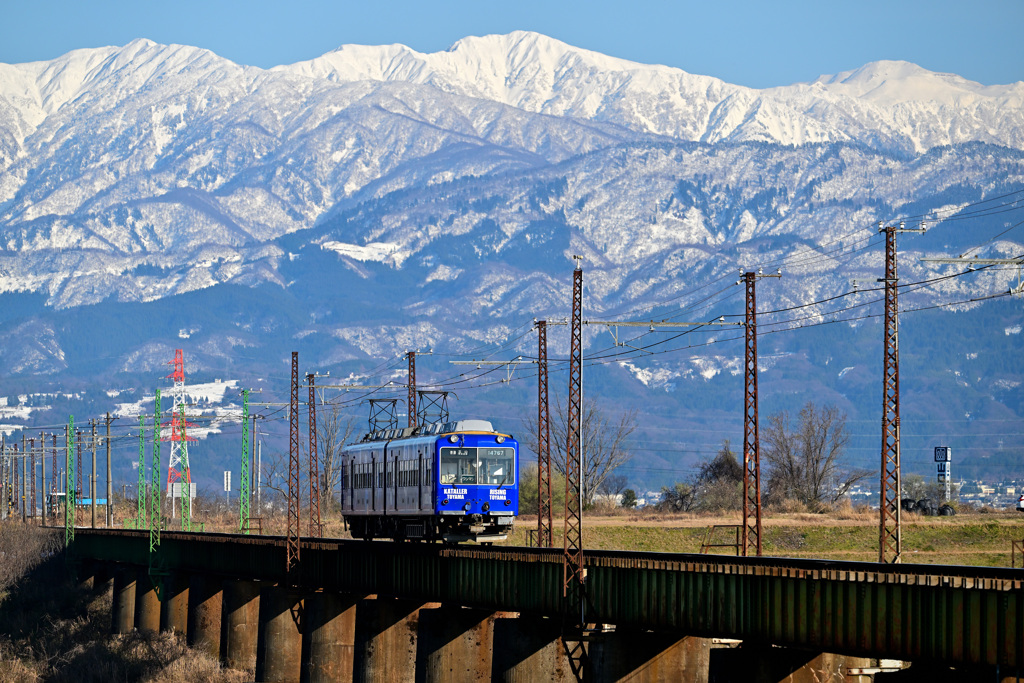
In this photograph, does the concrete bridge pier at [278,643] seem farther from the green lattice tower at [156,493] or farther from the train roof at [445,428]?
the green lattice tower at [156,493]

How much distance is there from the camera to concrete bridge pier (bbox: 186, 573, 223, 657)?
8700 centimetres

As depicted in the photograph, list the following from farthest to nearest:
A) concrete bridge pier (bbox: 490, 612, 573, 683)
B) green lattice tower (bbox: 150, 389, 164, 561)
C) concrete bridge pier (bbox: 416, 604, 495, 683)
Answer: green lattice tower (bbox: 150, 389, 164, 561) → concrete bridge pier (bbox: 416, 604, 495, 683) → concrete bridge pier (bbox: 490, 612, 573, 683)

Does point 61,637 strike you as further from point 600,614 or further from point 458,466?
point 600,614

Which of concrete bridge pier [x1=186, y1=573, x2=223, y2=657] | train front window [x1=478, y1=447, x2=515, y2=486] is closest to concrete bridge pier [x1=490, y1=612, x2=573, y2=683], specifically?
train front window [x1=478, y1=447, x2=515, y2=486]

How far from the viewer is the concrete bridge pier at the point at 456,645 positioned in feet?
170

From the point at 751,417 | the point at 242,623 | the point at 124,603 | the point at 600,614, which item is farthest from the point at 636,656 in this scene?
the point at 124,603

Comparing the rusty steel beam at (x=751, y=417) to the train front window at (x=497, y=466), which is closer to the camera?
the rusty steel beam at (x=751, y=417)

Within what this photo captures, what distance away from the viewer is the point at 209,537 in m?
85.5

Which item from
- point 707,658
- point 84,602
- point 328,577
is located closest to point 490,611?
point 707,658

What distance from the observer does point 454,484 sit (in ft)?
198

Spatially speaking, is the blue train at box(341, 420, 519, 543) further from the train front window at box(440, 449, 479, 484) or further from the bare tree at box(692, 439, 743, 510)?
the bare tree at box(692, 439, 743, 510)

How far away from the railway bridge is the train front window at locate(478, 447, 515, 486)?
5.22 metres

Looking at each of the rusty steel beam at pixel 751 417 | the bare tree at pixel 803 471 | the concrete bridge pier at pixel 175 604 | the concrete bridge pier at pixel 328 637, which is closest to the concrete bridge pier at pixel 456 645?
the rusty steel beam at pixel 751 417

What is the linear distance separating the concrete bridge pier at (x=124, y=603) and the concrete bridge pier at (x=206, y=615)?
618 inches
